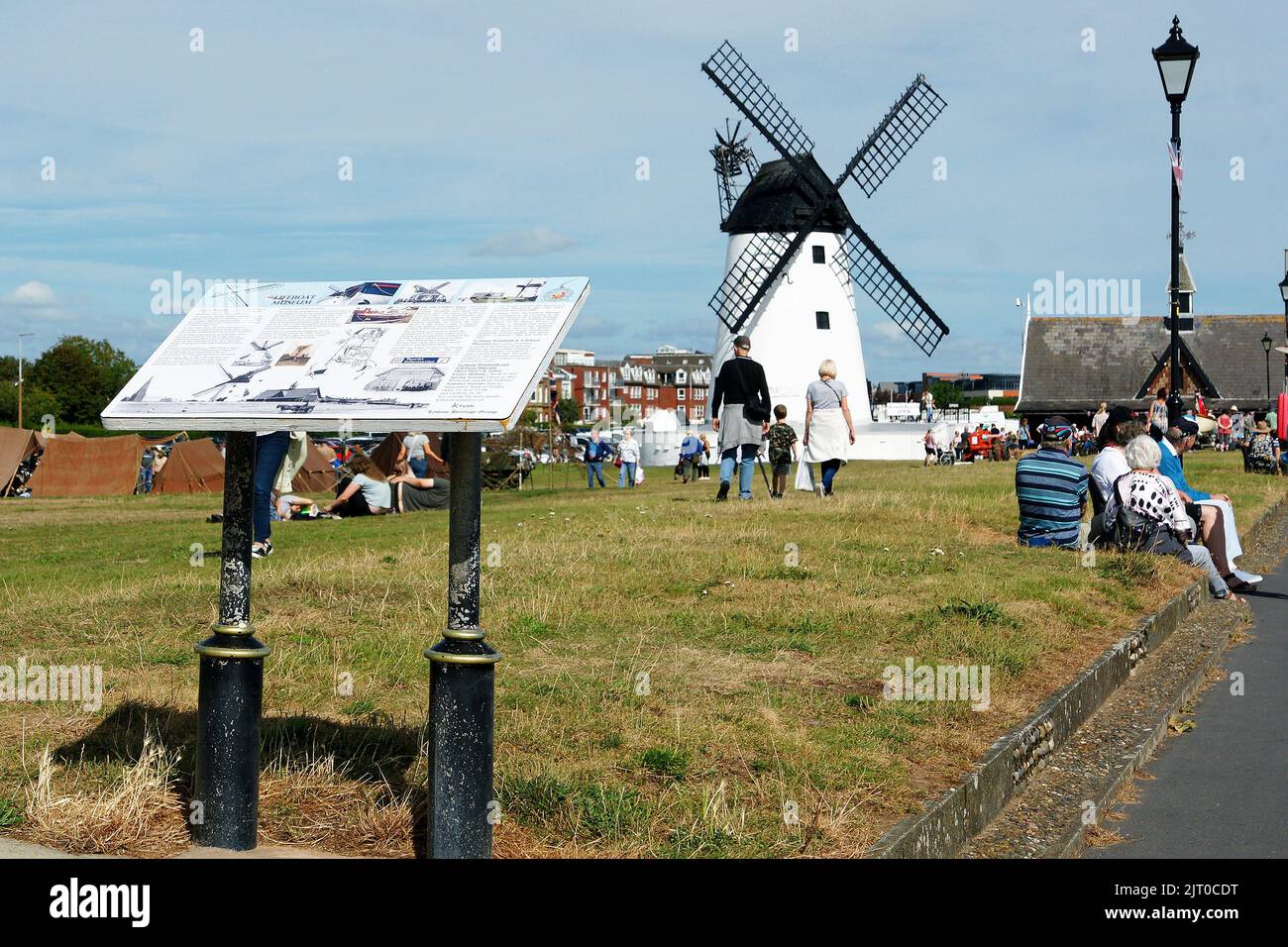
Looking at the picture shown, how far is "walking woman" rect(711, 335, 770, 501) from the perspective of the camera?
630 inches

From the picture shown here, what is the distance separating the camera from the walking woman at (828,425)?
56.7 ft

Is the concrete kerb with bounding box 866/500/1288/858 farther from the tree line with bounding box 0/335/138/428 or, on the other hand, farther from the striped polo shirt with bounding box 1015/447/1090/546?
the tree line with bounding box 0/335/138/428

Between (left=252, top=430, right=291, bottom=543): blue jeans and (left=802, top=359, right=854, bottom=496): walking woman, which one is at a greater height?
(left=802, top=359, right=854, bottom=496): walking woman

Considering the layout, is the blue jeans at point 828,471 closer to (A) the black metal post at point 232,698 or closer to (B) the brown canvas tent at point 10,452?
(A) the black metal post at point 232,698

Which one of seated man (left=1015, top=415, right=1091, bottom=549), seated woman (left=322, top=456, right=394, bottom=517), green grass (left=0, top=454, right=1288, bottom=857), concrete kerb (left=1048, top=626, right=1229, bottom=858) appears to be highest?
seated man (left=1015, top=415, right=1091, bottom=549)

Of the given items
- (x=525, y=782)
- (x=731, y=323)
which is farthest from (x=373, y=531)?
(x=731, y=323)

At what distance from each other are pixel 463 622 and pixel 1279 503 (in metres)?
22.6

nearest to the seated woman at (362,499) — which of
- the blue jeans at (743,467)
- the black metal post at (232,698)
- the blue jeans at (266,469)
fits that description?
the blue jeans at (743,467)

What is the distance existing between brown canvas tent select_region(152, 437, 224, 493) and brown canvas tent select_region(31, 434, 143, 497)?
667 mm

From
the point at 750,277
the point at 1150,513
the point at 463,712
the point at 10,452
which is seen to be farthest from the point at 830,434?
the point at 750,277

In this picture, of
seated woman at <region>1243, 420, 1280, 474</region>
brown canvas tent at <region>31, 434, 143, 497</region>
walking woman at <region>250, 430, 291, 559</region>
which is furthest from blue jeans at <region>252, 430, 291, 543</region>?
seated woman at <region>1243, 420, 1280, 474</region>
